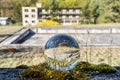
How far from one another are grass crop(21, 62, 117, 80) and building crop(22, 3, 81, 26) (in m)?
41.7

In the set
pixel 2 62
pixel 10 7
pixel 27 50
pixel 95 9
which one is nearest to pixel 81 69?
pixel 2 62

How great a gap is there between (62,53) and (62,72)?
576 mm

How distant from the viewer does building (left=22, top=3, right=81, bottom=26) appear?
50.9m

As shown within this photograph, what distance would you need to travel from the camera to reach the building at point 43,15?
5094 centimetres

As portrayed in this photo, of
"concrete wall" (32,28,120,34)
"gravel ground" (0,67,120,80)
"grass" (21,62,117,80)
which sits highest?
"grass" (21,62,117,80)

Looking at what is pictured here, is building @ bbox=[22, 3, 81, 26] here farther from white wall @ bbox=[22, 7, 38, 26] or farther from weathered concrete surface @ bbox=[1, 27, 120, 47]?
weathered concrete surface @ bbox=[1, 27, 120, 47]

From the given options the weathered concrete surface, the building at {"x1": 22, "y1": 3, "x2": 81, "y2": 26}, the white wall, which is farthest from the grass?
the white wall

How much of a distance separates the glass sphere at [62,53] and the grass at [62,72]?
273 mm

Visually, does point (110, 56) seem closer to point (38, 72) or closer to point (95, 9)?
point (38, 72)

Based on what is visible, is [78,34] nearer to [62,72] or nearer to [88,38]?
[88,38]

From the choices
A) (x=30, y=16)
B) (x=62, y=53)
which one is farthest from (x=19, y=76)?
(x=30, y=16)

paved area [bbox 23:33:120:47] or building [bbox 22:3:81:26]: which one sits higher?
building [bbox 22:3:81:26]

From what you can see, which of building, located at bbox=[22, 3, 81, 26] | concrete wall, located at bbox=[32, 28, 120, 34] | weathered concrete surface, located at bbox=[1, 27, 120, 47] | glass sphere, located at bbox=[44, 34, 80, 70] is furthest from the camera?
building, located at bbox=[22, 3, 81, 26]

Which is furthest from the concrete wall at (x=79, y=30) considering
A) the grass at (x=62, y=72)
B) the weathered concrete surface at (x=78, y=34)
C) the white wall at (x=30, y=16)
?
the white wall at (x=30, y=16)
